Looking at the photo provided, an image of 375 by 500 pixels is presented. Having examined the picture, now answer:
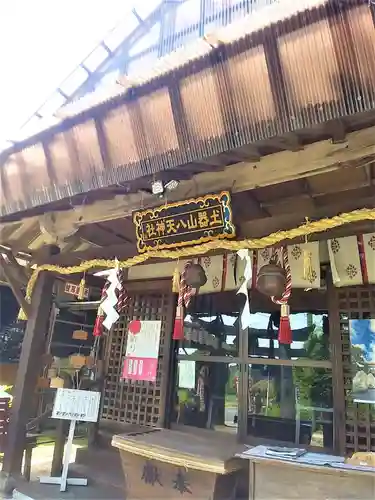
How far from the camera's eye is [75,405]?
16.8 ft

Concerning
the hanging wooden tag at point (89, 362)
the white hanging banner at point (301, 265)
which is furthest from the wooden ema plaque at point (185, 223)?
the hanging wooden tag at point (89, 362)

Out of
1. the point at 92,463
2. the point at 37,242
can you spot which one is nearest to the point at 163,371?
the point at 92,463

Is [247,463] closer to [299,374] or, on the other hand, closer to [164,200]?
[299,374]

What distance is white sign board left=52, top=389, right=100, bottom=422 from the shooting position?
16.5ft

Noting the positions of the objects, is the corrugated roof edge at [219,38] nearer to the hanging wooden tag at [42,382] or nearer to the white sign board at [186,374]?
the white sign board at [186,374]

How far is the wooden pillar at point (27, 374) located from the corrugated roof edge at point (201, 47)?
3.17m

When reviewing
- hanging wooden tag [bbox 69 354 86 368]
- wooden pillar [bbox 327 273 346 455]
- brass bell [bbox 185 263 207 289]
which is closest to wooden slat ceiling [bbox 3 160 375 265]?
brass bell [bbox 185 263 207 289]

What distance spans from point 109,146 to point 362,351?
3.62m

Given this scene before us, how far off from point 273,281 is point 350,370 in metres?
1.67

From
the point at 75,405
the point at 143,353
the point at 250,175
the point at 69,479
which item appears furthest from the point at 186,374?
the point at 250,175

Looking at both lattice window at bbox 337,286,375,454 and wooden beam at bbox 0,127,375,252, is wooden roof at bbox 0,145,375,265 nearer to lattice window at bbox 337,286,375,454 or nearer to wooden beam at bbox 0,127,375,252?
→ wooden beam at bbox 0,127,375,252

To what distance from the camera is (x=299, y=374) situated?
16.9ft

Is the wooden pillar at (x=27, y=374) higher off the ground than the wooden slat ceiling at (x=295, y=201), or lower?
lower

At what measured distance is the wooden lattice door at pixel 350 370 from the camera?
4352mm
